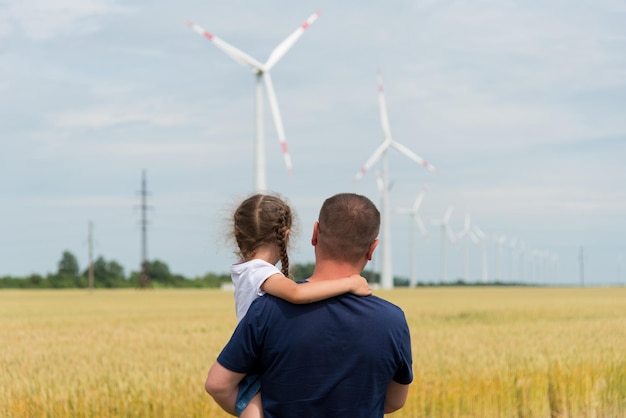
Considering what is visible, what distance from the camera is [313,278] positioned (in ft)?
13.7

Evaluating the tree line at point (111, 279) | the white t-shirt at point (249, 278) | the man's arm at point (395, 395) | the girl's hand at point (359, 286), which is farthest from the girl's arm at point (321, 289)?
the tree line at point (111, 279)

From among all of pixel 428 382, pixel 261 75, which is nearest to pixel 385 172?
pixel 261 75

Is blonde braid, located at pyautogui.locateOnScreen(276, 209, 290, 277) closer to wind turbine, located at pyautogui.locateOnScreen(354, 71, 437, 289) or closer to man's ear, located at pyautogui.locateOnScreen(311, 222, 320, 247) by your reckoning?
man's ear, located at pyautogui.locateOnScreen(311, 222, 320, 247)

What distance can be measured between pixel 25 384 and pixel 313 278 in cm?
677

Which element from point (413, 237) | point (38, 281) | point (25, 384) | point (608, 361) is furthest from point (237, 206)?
point (38, 281)

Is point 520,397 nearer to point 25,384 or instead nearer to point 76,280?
point 25,384

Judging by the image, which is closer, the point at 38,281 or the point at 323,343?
the point at 323,343

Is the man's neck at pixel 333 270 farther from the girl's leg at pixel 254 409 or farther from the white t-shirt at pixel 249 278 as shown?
the girl's leg at pixel 254 409

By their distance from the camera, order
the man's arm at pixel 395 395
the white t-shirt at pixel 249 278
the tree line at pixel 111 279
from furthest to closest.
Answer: the tree line at pixel 111 279, the man's arm at pixel 395 395, the white t-shirt at pixel 249 278

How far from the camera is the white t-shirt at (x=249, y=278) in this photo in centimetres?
443

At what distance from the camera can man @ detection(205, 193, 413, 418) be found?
13.4 ft

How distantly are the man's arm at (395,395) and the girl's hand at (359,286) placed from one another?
0.71 meters

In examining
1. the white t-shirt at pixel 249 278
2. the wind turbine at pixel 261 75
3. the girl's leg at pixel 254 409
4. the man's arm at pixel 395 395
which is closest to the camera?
Answer: the girl's leg at pixel 254 409

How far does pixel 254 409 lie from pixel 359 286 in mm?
848
